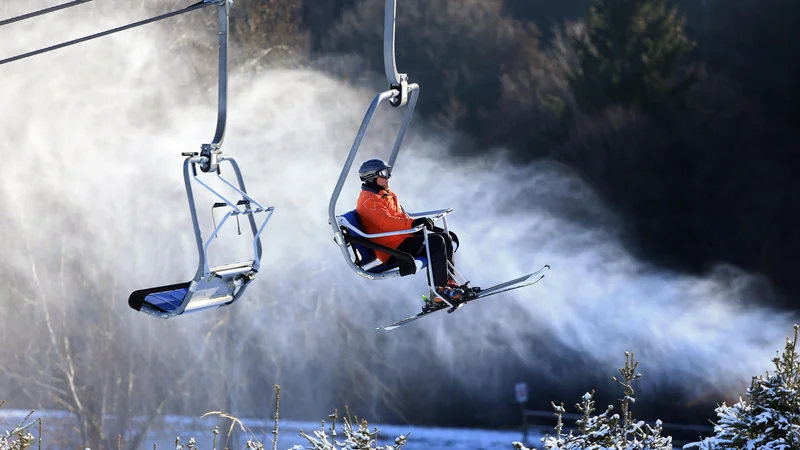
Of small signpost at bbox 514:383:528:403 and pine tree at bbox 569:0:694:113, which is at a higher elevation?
pine tree at bbox 569:0:694:113

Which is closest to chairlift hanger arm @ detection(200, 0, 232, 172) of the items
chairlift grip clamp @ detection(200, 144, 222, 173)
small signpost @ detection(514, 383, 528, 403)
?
chairlift grip clamp @ detection(200, 144, 222, 173)

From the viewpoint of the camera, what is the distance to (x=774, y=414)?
28.1 feet

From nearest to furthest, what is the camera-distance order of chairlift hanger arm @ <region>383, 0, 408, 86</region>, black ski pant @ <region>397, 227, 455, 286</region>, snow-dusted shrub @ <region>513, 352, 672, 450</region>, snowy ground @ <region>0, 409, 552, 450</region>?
1. chairlift hanger arm @ <region>383, 0, 408, 86</region>
2. snow-dusted shrub @ <region>513, 352, 672, 450</region>
3. black ski pant @ <region>397, 227, 455, 286</region>
4. snowy ground @ <region>0, 409, 552, 450</region>

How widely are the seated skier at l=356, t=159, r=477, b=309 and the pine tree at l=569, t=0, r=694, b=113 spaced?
783 inches

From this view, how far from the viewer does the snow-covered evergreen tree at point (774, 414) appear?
8478 mm

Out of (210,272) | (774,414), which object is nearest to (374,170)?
(210,272)

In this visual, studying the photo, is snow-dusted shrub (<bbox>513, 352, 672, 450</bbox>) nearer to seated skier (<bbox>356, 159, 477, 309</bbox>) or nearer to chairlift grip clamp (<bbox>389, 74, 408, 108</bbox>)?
seated skier (<bbox>356, 159, 477, 309</bbox>)

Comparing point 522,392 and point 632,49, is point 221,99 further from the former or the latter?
point 632,49

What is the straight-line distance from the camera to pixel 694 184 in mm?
27891

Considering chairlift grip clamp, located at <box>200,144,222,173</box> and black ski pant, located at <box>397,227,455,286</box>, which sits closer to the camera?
chairlift grip clamp, located at <box>200,144,222,173</box>

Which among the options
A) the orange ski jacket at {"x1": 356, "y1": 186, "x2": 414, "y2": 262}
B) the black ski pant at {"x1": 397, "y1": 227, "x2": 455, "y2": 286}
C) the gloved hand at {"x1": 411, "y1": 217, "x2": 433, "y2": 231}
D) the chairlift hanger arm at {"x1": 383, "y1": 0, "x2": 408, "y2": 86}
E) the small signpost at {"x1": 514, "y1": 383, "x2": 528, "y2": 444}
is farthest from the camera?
the small signpost at {"x1": 514, "y1": 383, "x2": 528, "y2": 444}

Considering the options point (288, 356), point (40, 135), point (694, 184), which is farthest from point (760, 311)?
point (40, 135)

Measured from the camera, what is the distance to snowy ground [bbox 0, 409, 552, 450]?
2839 centimetres

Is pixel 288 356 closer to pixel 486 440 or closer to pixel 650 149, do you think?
pixel 486 440
